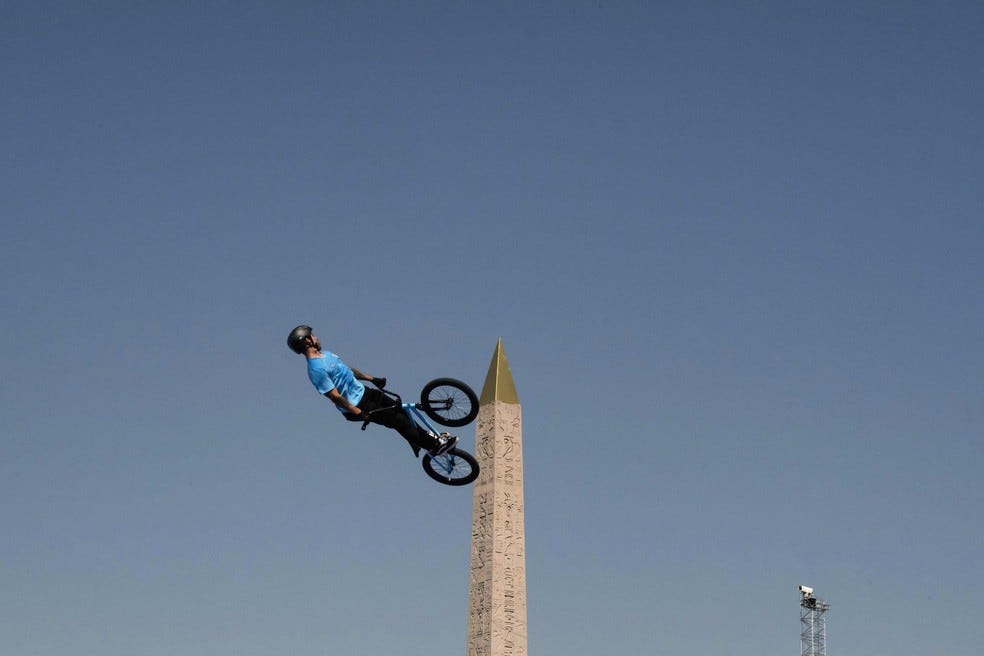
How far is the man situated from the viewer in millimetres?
18359

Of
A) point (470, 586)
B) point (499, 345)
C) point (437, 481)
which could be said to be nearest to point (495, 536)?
point (470, 586)

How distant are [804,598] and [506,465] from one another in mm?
37849

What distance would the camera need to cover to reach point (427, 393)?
1936 cm

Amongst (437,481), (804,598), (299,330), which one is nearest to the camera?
(299,330)

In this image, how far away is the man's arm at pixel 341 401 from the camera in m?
18.6

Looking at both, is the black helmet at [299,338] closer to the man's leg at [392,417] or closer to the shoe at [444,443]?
the man's leg at [392,417]

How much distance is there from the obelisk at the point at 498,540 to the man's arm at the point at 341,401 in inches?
705

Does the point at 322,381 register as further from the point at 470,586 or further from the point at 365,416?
the point at 470,586

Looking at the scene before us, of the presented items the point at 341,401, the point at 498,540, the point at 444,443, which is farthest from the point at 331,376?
the point at 498,540

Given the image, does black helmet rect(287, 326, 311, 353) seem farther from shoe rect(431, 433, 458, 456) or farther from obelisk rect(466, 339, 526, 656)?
obelisk rect(466, 339, 526, 656)

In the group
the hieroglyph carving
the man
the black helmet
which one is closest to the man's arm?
the man

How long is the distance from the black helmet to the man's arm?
0.63 m

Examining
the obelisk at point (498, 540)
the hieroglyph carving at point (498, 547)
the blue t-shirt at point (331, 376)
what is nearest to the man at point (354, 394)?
the blue t-shirt at point (331, 376)

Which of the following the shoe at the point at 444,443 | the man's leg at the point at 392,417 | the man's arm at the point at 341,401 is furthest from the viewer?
the shoe at the point at 444,443
